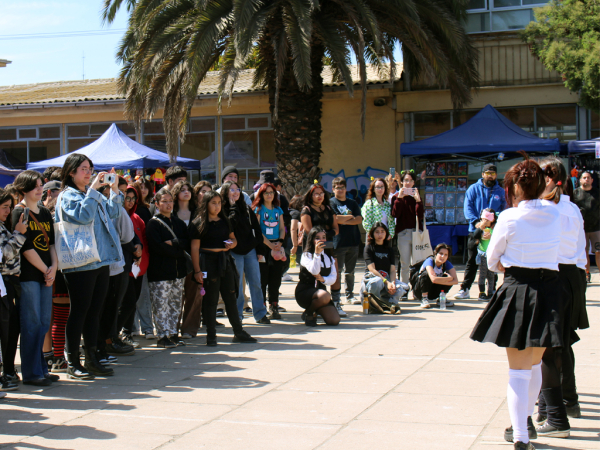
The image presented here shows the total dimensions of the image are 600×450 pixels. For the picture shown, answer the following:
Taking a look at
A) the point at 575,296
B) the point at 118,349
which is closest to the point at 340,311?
the point at 118,349

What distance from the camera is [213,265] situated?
7.11 metres

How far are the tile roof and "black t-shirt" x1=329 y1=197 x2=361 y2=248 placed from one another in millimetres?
8490

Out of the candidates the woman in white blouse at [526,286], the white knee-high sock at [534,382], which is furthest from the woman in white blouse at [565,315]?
the white knee-high sock at [534,382]

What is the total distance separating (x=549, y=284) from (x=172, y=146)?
13064 mm

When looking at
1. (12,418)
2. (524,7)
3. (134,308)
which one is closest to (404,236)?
(134,308)

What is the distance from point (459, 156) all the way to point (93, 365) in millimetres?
11573

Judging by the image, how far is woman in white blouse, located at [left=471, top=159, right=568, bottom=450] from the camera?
376 cm

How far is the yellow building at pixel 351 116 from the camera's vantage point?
17.8 metres

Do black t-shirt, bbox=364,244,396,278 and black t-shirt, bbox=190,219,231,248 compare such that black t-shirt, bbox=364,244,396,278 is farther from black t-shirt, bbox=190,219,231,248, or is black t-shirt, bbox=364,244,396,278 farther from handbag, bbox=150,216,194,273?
handbag, bbox=150,216,194,273

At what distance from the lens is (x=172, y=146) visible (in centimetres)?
1590

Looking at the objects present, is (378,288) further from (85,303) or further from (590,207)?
(85,303)

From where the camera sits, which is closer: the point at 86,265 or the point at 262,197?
the point at 86,265

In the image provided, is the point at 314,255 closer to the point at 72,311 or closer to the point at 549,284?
the point at 72,311

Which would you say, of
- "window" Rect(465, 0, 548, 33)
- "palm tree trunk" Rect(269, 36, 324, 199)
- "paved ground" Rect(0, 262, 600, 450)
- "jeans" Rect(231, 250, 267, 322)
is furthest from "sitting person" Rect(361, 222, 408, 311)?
"window" Rect(465, 0, 548, 33)
